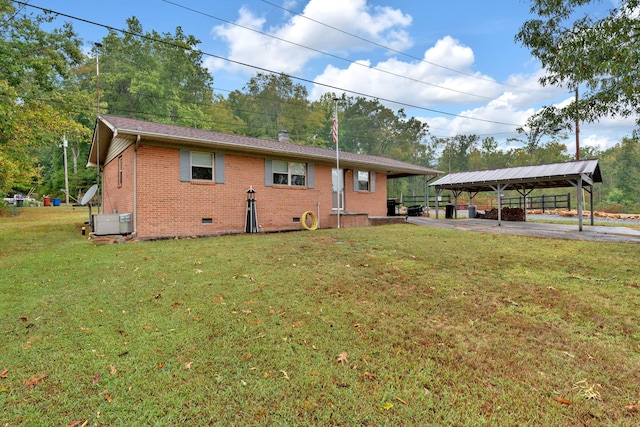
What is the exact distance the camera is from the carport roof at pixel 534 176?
12578mm

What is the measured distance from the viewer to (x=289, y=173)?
12352 mm

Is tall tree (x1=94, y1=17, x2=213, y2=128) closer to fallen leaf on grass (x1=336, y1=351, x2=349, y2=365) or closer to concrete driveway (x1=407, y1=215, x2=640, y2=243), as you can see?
concrete driveway (x1=407, y1=215, x2=640, y2=243)

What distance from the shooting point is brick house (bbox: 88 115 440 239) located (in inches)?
363

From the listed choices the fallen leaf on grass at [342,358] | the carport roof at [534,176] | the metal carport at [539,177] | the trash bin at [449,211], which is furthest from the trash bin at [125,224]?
the trash bin at [449,211]

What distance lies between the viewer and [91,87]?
1244 inches

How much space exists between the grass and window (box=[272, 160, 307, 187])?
22.8 feet

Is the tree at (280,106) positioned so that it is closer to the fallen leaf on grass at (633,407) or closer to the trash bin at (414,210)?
the trash bin at (414,210)

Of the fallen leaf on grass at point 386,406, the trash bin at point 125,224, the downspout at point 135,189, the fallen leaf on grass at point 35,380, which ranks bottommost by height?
the fallen leaf on grass at point 386,406

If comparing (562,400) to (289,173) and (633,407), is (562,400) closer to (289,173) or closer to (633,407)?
(633,407)

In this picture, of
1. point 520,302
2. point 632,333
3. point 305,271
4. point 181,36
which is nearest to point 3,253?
point 305,271

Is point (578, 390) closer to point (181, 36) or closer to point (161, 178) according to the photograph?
point (161, 178)

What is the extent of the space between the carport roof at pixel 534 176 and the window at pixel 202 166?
12570 mm

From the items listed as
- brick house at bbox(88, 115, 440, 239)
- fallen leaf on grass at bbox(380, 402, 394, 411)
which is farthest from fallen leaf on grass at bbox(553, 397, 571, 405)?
brick house at bbox(88, 115, 440, 239)

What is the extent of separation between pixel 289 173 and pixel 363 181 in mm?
4583
